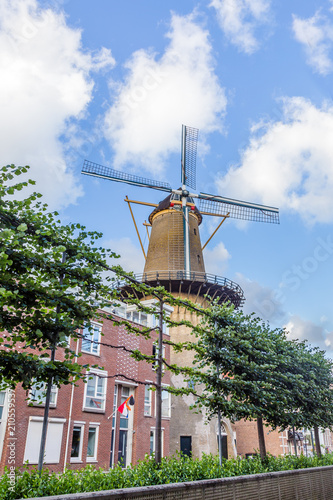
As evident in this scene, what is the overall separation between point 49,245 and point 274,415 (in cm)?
1439

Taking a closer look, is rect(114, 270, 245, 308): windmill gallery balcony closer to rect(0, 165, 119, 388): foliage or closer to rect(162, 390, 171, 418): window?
rect(162, 390, 171, 418): window

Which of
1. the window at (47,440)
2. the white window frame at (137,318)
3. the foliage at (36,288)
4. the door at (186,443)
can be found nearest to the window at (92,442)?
the window at (47,440)

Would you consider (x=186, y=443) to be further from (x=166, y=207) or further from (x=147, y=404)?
(x=166, y=207)

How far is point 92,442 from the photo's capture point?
25016mm

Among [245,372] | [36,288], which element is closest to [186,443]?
[245,372]

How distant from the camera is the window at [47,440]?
21.2m

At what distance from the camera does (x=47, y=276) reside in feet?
33.3

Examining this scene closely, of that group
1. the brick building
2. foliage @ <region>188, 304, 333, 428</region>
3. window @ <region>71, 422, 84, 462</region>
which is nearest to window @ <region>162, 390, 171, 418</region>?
the brick building

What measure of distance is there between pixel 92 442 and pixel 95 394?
9.20 ft

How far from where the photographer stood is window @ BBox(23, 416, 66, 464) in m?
21.2

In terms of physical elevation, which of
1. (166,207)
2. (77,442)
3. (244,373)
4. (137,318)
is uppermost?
(166,207)

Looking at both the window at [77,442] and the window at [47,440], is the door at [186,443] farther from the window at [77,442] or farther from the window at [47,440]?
the window at [47,440]

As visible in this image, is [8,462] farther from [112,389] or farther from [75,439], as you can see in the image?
[112,389]

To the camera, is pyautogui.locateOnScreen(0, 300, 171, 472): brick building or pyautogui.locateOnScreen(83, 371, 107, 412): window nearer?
pyautogui.locateOnScreen(0, 300, 171, 472): brick building
